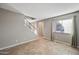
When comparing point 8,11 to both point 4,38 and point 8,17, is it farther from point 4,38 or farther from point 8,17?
point 4,38

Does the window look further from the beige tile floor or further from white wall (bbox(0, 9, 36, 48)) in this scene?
white wall (bbox(0, 9, 36, 48))

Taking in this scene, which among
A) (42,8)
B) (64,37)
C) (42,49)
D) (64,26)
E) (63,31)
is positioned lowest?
(42,49)

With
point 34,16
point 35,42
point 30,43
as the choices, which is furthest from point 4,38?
point 34,16

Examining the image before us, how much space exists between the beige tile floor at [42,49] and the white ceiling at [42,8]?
2.69 feet

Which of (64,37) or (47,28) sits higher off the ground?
(47,28)

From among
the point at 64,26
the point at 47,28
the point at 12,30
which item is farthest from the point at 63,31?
the point at 12,30

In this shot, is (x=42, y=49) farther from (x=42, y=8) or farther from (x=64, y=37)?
(x=42, y=8)

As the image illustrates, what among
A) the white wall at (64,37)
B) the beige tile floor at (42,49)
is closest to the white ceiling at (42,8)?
the white wall at (64,37)

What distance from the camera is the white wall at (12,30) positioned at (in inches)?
84.0

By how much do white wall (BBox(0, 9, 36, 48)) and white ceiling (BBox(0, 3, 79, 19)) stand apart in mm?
187

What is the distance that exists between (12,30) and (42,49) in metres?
1.03

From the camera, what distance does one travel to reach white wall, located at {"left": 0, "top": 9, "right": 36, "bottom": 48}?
2.13 m

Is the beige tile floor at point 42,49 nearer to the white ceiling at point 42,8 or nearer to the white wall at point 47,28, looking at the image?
the white wall at point 47,28

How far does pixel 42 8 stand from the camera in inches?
81.6
